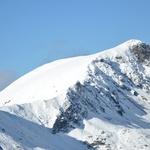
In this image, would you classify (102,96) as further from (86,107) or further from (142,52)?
(142,52)

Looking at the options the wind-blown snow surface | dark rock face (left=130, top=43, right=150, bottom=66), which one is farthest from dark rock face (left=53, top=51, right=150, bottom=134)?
dark rock face (left=130, top=43, right=150, bottom=66)

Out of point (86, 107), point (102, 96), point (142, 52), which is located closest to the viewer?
point (86, 107)

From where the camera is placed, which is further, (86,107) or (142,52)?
(142,52)

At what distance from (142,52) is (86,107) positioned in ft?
177

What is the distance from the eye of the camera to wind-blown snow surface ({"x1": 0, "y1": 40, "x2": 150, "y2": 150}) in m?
96.8

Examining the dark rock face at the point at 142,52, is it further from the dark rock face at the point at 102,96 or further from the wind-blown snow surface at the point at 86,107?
the dark rock face at the point at 102,96

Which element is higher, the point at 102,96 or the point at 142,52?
the point at 142,52

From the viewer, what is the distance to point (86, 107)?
112500mm

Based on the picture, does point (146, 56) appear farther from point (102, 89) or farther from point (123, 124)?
point (123, 124)

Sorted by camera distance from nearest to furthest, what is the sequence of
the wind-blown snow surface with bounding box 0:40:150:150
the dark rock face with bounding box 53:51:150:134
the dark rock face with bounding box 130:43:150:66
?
the wind-blown snow surface with bounding box 0:40:150:150 → the dark rock face with bounding box 53:51:150:134 → the dark rock face with bounding box 130:43:150:66

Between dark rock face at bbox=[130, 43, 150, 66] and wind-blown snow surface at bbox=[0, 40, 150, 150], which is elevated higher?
dark rock face at bbox=[130, 43, 150, 66]

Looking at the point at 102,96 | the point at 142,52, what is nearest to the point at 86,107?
the point at 102,96

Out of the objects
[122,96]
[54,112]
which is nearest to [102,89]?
[122,96]

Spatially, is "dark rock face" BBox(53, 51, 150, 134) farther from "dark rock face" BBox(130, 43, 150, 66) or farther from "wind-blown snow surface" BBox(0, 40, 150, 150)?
"dark rock face" BBox(130, 43, 150, 66)
